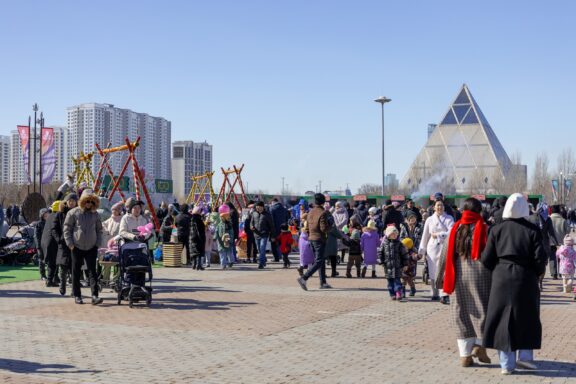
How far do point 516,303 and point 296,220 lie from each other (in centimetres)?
2100

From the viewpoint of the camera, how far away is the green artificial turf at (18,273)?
17281 mm

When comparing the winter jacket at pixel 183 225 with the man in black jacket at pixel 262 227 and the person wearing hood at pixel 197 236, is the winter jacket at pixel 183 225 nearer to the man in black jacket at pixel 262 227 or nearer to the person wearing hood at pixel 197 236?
the person wearing hood at pixel 197 236

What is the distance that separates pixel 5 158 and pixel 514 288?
12893 cm

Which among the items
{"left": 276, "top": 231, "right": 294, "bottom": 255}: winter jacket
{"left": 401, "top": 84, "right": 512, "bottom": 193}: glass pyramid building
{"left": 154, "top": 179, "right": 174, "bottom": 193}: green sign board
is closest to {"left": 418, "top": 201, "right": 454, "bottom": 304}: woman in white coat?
{"left": 276, "top": 231, "right": 294, "bottom": 255}: winter jacket

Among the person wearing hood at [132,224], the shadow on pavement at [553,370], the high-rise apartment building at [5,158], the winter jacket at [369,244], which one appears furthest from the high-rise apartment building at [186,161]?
the shadow on pavement at [553,370]

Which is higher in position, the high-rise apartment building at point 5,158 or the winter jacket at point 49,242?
the high-rise apartment building at point 5,158

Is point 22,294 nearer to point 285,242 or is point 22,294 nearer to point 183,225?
point 183,225

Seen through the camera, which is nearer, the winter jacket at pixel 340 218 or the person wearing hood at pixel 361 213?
the winter jacket at pixel 340 218

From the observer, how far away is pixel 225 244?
67.9 feet

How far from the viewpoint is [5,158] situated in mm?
125438

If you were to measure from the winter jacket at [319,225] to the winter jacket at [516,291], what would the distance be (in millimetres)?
7834

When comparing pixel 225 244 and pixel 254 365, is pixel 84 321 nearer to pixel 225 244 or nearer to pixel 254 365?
pixel 254 365

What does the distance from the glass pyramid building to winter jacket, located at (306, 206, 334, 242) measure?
127 m

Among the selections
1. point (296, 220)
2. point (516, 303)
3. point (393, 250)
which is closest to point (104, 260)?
point (393, 250)
